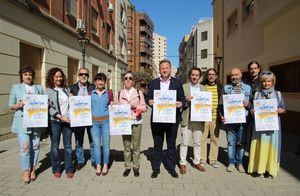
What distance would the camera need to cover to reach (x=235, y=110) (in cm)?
579

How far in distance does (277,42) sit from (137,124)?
30.8ft

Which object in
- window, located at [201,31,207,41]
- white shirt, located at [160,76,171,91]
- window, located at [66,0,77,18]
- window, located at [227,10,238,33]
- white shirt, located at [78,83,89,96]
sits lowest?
Result: white shirt, located at [78,83,89,96]

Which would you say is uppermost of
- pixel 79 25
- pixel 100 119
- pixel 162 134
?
pixel 79 25

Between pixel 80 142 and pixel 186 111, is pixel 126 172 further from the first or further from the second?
pixel 186 111

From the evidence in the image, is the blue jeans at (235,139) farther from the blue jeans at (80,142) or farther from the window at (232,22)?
the window at (232,22)

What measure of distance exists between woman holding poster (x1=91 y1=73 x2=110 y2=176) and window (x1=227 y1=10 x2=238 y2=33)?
17094mm

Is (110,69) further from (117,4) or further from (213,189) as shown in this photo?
(213,189)

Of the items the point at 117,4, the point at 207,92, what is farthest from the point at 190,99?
the point at 117,4

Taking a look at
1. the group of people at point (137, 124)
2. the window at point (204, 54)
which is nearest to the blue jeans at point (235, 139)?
the group of people at point (137, 124)

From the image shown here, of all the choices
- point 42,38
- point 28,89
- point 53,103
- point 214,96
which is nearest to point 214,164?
point 214,96

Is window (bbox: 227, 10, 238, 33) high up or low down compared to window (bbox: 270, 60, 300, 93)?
up

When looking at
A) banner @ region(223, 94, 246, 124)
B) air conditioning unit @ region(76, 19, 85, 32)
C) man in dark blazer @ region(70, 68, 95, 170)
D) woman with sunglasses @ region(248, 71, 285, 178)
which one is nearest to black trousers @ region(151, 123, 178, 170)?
banner @ region(223, 94, 246, 124)

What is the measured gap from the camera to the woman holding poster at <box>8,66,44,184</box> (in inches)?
202

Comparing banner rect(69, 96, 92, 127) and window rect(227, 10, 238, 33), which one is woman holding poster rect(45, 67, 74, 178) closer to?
banner rect(69, 96, 92, 127)
